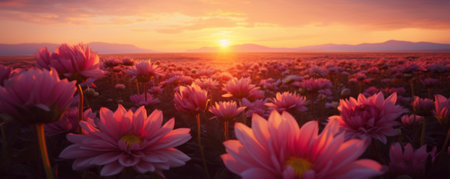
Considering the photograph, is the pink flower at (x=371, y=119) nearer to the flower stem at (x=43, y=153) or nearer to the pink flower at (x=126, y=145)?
the pink flower at (x=126, y=145)

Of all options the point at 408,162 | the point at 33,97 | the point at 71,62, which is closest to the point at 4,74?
the point at 71,62

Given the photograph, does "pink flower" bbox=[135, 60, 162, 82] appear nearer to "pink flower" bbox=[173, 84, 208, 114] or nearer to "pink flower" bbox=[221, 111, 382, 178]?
"pink flower" bbox=[173, 84, 208, 114]

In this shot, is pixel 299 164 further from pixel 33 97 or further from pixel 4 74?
pixel 4 74

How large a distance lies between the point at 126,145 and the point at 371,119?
1355 millimetres

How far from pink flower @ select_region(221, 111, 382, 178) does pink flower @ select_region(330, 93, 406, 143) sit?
0.60 m

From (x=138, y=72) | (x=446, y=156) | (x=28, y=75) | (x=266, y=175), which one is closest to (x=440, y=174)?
(x=446, y=156)

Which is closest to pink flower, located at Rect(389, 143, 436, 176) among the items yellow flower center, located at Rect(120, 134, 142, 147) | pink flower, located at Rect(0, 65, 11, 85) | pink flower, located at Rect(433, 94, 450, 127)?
pink flower, located at Rect(433, 94, 450, 127)

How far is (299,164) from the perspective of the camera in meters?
0.91

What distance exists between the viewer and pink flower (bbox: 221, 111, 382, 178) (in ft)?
2.48

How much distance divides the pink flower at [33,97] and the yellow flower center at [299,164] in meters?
0.94

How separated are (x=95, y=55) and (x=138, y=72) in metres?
1.59

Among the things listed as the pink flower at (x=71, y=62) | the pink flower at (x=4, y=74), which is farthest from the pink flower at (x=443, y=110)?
the pink flower at (x=4, y=74)

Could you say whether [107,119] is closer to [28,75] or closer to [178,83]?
[28,75]

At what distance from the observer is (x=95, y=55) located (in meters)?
1.39
